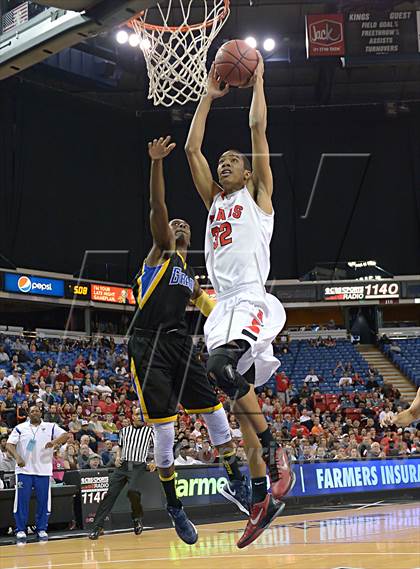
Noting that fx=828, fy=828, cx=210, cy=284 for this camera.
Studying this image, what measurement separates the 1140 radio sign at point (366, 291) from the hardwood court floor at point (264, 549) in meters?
17.6

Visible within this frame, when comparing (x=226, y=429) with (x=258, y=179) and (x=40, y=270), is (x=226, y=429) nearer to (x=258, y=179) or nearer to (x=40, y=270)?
(x=258, y=179)

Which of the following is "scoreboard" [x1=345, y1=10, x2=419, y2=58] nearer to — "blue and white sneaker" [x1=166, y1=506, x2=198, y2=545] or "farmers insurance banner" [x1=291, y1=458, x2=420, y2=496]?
"farmers insurance banner" [x1=291, y1=458, x2=420, y2=496]

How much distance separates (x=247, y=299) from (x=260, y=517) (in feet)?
4.78

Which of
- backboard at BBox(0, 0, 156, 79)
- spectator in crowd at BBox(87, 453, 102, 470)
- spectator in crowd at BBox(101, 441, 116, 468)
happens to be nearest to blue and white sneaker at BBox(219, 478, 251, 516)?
backboard at BBox(0, 0, 156, 79)

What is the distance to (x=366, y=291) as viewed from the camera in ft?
95.5

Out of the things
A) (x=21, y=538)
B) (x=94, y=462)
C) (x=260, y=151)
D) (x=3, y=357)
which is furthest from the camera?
(x=3, y=357)

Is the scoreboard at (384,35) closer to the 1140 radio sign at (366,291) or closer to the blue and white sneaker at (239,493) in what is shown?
the 1140 radio sign at (366,291)

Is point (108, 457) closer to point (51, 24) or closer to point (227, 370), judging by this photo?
point (51, 24)

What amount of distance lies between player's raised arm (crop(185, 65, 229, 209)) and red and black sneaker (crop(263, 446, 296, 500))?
6.07ft

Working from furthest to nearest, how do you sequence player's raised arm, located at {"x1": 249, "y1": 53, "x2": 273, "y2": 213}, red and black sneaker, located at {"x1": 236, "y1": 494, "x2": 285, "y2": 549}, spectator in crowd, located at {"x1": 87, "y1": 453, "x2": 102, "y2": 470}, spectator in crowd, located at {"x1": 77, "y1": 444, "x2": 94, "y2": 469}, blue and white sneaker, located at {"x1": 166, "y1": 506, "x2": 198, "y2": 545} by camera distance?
spectator in crowd, located at {"x1": 77, "y1": 444, "x2": 94, "y2": 469} → spectator in crowd, located at {"x1": 87, "y1": 453, "x2": 102, "y2": 470} → blue and white sneaker, located at {"x1": 166, "y1": 506, "x2": 198, "y2": 545} → player's raised arm, located at {"x1": 249, "y1": 53, "x2": 273, "y2": 213} → red and black sneaker, located at {"x1": 236, "y1": 494, "x2": 285, "y2": 549}

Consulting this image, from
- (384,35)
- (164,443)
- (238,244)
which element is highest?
(384,35)

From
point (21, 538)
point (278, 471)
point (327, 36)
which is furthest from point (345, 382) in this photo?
point (278, 471)

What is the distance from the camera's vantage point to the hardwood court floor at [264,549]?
637cm

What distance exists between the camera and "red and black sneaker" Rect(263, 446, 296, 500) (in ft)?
18.4
